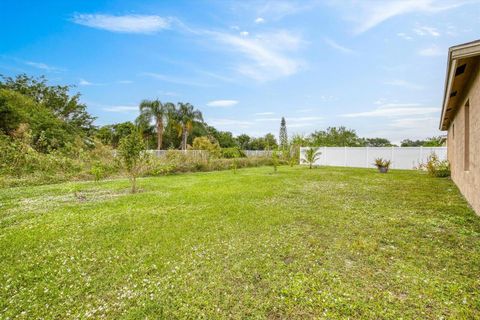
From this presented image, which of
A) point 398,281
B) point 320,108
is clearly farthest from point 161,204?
point 320,108

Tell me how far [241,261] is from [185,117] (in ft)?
90.7

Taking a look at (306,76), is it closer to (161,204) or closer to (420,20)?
(420,20)

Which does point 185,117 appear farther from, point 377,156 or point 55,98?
point 377,156

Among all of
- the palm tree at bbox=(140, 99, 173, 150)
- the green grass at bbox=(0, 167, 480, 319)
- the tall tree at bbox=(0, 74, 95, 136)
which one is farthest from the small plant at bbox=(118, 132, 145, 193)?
the tall tree at bbox=(0, 74, 95, 136)

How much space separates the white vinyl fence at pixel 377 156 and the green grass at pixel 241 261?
12515 millimetres

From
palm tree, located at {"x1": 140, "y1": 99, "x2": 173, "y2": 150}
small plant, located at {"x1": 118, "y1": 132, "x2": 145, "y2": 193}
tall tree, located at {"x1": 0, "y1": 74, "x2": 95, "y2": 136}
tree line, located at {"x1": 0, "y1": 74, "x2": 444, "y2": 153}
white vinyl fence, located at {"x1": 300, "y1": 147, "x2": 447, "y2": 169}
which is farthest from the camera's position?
palm tree, located at {"x1": 140, "y1": 99, "x2": 173, "y2": 150}

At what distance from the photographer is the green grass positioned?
220 centimetres

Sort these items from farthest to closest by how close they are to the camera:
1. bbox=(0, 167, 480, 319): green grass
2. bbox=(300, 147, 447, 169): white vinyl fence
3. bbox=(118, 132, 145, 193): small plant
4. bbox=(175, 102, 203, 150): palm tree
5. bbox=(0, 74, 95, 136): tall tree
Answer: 1. bbox=(175, 102, 203, 150): palm tree
2. bbox=(0, 74, 95, 136): tall tree
3. bbox=(300, 147, 447, 169): white vinyl fence
4. bbox=(118, 132, 145, 193): small plant
5. bbox=(0, 167, 480, 319): green grass

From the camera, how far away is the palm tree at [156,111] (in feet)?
87.8

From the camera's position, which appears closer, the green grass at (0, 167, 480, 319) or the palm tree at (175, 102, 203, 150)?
the green grass at (0, 167, 480, 319)

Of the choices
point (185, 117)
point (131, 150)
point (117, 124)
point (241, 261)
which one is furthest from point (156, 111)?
point (241, 261)

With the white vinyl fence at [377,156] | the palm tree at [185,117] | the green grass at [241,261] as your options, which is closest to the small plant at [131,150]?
the green grass at [241,261]

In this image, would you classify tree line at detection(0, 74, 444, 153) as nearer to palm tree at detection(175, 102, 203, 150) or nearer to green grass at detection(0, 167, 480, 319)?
palm tree at detection(175, 102, 203, 150)

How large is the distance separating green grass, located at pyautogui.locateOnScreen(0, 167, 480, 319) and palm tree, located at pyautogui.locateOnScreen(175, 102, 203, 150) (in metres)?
23.9
